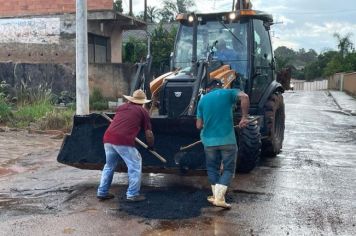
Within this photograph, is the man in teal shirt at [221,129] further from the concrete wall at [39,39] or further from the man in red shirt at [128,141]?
the concrete wall at [39,39]

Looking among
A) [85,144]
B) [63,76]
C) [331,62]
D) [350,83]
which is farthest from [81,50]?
[331,62]

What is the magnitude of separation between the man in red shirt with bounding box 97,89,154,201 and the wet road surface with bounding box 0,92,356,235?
215 mm

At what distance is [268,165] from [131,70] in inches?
490

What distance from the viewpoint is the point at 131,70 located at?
21719 mm

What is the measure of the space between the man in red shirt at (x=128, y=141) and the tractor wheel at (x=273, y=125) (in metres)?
3.54

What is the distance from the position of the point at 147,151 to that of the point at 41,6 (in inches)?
685

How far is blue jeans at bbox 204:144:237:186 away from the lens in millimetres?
7000

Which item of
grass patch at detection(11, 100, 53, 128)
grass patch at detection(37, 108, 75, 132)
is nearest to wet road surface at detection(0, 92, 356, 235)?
grass patch at detection(37, 108, 75, 132)

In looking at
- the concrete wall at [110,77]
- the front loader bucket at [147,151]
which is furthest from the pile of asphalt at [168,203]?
the concrete wall at [110,77]

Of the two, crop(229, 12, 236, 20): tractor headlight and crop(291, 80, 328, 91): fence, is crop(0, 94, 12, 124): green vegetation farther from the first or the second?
crop(291, 80, 328, 91): fence

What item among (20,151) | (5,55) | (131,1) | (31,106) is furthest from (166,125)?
(131,1)

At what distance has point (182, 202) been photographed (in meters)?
7.16

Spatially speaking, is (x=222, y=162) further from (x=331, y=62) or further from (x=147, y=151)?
(x=331, y=62)

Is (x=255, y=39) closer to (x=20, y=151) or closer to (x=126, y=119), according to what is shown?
(x=126, y=119)
